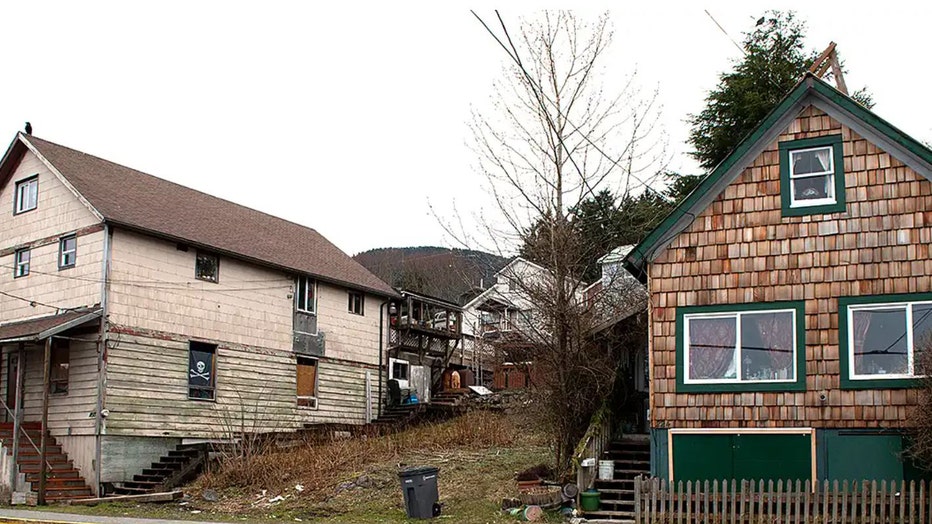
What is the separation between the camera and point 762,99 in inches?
1304

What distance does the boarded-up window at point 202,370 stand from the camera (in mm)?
26953

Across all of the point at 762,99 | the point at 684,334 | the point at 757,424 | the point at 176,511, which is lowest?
the point at 176,511

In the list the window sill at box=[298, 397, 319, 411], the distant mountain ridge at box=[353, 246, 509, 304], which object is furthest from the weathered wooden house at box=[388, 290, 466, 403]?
the distant mountain ridge at box=[353, 246, 509, 304]

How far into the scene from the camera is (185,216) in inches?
1136

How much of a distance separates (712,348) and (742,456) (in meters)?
1.93

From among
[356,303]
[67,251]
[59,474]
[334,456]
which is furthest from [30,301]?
[356,303]

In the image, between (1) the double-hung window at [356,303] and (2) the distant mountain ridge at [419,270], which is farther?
(2) the distant mountain ridge at [419,270]

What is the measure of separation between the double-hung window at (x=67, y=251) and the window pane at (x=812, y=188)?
60.9 ft

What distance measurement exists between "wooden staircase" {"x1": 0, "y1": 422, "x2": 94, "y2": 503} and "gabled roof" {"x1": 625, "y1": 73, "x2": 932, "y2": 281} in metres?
14.7

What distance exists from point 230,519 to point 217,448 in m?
7.70

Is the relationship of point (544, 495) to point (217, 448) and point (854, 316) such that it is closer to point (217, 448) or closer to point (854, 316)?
point (854, 316)

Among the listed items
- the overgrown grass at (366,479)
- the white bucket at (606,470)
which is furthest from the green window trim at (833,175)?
the overgrown grass at (366,479)

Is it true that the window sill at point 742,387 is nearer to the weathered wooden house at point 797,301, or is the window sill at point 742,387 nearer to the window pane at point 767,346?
the weathered wooden house at point 797,301

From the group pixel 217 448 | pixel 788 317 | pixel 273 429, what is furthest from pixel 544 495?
pixel 273 429
